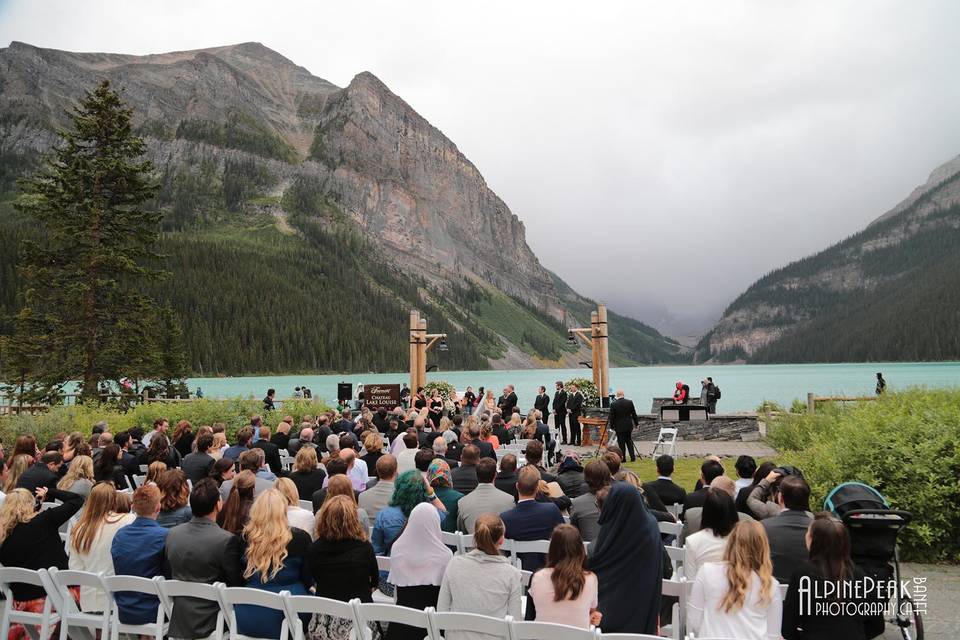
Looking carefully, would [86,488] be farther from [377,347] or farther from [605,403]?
[377,347]

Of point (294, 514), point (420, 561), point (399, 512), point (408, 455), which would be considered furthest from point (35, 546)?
point (408, 455)

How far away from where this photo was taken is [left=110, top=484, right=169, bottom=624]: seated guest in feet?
14.8

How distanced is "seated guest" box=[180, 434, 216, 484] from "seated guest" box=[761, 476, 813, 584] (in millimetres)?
5997

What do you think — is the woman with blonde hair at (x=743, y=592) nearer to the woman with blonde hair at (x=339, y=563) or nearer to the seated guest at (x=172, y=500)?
the woman with blonde hair at (x=339, y=563)

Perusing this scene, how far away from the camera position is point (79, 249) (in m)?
22.3

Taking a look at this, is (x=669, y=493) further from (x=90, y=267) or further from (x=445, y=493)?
(x=90, y=267)

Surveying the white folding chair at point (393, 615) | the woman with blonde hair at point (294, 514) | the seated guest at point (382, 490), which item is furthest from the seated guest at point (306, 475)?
the white folding chair at point (393, 615)

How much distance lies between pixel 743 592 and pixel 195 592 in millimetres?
3033

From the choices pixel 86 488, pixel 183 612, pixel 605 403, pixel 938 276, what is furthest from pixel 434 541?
pixel 938 276

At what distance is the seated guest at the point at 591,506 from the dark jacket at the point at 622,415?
30.8 ft

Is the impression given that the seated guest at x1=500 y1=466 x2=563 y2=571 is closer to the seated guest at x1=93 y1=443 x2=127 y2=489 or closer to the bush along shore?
the seated guest at x1=93 y1=443 x2=127 y2=489

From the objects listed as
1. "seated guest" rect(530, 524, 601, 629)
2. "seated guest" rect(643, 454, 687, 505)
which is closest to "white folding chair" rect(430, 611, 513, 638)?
"seated guest" rect(530, 524, 601, 629)

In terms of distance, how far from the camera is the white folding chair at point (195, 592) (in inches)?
154

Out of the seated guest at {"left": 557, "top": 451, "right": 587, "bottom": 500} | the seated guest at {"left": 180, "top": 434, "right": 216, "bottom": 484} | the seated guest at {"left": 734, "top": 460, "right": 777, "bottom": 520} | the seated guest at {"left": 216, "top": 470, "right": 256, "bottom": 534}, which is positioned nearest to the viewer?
the seated guest at {"left": 216, "top": 470, "right": 256, "bottom": 534}
